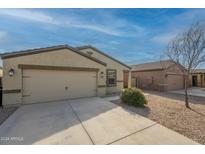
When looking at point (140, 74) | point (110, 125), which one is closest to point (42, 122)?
point (110, 125)

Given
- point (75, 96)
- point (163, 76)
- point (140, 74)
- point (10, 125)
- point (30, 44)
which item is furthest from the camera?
point (140, 74)

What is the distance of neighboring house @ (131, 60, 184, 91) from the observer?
1422 cm

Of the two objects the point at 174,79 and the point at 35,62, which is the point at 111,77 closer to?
the point at 35,62

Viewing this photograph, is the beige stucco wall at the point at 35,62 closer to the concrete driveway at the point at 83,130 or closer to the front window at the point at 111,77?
the concrete driveway at the point at 83,130

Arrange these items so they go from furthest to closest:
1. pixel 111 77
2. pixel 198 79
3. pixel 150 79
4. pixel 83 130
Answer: pixel 198 79 → pixel 150 79 → pixel 111 77 → pixel 83 130

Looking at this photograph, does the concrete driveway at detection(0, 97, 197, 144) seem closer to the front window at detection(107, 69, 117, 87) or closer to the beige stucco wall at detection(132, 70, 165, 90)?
the front window at detection(107, 69, 117, 87)

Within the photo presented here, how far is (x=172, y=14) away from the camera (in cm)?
585

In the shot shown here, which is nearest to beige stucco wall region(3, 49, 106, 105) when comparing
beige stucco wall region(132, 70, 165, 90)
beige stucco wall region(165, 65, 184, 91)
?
beige stucco wall region(132, 70, 165, 90)

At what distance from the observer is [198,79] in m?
20.3

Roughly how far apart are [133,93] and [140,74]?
1054cm

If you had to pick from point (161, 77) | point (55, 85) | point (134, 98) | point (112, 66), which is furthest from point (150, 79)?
point (55, 85)

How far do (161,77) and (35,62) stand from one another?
13459 mm

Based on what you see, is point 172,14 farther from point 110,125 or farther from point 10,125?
point 10,125

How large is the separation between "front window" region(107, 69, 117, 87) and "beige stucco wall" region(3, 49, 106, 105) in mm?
2669
